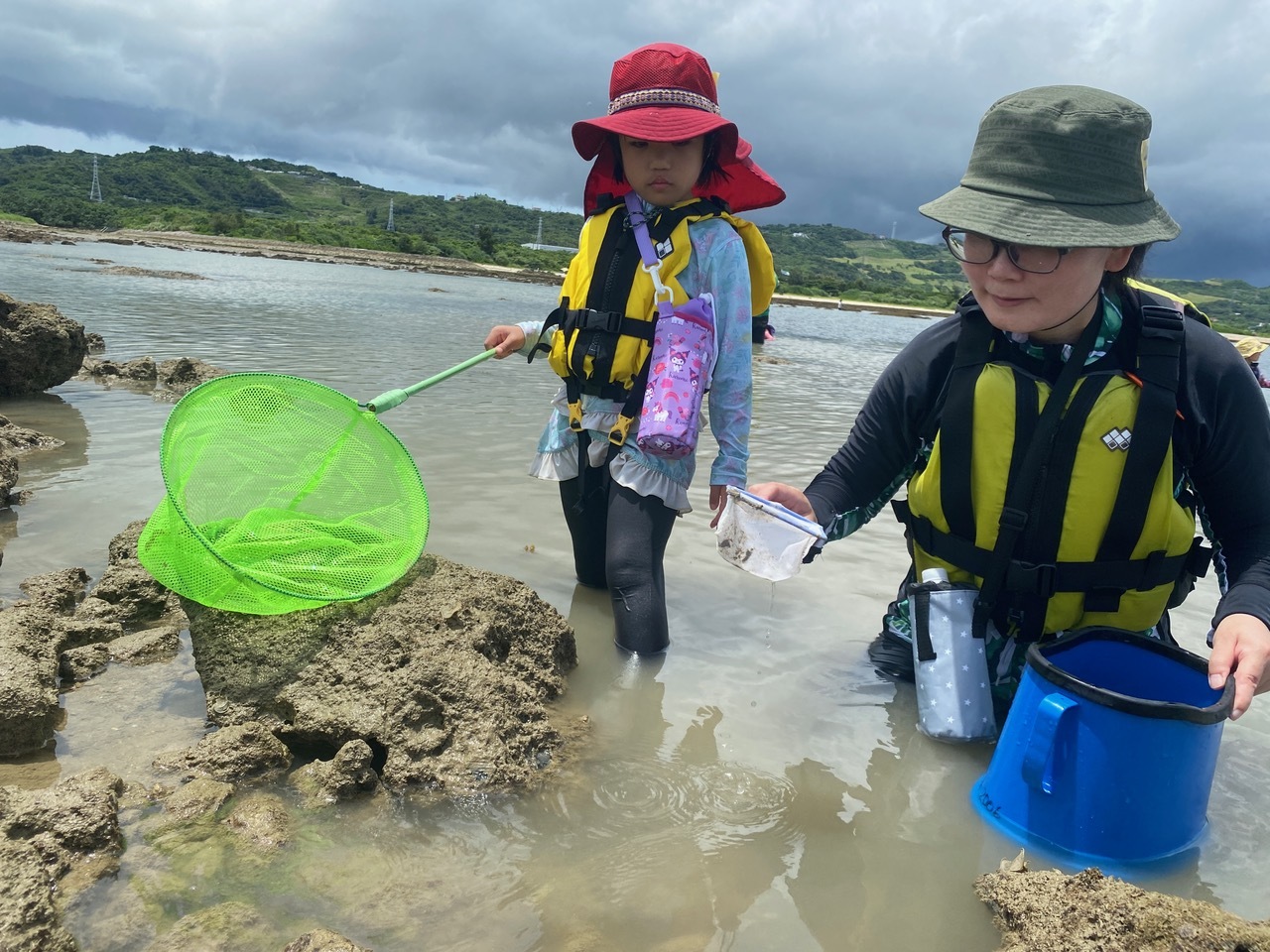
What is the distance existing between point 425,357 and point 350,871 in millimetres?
11360

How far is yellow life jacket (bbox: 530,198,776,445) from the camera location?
3.71m

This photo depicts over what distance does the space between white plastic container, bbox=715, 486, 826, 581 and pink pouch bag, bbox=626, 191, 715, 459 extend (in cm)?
70

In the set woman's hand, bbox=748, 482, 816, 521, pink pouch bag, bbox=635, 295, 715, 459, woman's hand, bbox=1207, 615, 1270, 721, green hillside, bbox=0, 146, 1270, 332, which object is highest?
green hillside, bbox=0, 146, 1270, 332

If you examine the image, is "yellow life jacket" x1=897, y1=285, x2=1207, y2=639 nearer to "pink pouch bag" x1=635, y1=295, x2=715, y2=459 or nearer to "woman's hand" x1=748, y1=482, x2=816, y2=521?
"woman's hand" x1=748, y1=482, x2=816, y2=521

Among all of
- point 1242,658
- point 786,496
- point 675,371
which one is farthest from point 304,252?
point 1242,658

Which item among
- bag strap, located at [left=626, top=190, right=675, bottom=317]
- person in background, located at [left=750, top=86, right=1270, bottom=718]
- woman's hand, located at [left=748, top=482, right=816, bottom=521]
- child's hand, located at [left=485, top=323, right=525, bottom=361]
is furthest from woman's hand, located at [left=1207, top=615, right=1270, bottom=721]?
child's hand, located at [left=485, top=323, right=525, bottom=361]

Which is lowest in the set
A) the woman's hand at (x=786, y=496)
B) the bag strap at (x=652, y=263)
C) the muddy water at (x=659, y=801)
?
the muddy water at (x=659, y=801)

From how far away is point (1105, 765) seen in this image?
8.08 ft

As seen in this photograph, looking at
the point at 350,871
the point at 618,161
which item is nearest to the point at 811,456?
the point at 618,161

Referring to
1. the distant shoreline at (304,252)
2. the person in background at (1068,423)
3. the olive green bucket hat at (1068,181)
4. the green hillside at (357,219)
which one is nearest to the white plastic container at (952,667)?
the person in background at (1068,423)

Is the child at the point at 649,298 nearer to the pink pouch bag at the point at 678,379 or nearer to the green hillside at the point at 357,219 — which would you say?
the pink pouch bag at the point at 678,379

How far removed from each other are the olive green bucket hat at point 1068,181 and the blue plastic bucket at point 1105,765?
3.93 feet

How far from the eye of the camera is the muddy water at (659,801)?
2.18 m

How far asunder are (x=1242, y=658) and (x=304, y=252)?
57.2m
